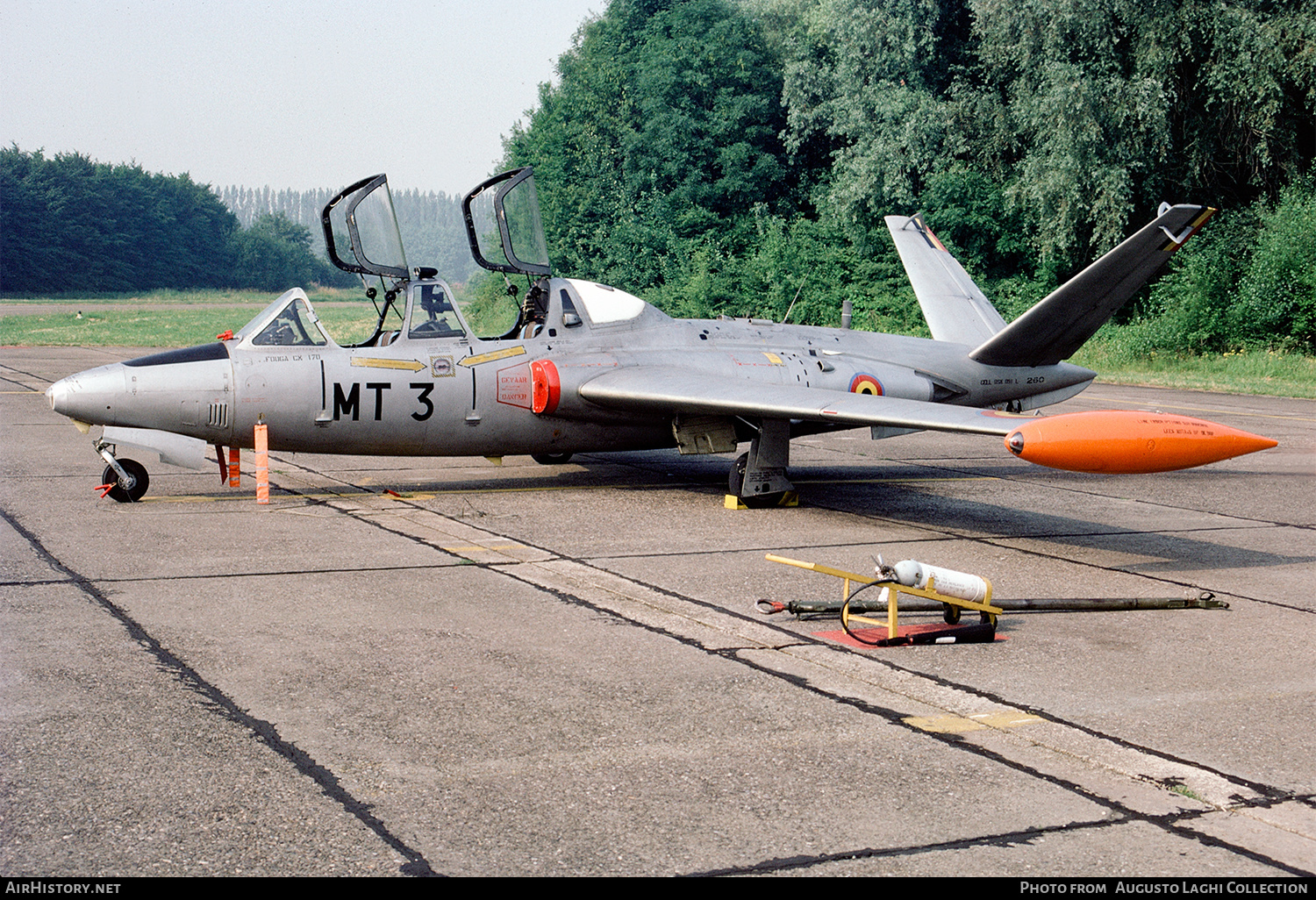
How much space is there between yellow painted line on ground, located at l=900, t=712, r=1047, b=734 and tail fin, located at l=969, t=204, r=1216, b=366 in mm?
6822

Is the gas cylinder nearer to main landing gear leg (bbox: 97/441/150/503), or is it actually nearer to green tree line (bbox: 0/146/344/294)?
main landing gear leg (bbox: 97/441/150/503)

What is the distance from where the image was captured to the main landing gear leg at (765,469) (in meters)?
12.7

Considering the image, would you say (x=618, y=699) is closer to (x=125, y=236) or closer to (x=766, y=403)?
(x=766, y=403)

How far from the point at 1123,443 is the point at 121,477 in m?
9.32

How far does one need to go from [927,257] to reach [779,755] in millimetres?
12607

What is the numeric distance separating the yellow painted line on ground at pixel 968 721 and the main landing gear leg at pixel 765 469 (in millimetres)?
6618

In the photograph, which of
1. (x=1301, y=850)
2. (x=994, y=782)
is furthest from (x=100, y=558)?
(x=1301, y=850)

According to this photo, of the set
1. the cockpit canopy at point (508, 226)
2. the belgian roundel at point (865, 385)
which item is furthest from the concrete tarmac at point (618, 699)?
the cockpit canopy at point (508, 226)

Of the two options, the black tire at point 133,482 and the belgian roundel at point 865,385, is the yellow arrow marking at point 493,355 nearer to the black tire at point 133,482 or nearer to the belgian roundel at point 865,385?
the black tire at point 133,482

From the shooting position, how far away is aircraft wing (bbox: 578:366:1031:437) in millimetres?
10391

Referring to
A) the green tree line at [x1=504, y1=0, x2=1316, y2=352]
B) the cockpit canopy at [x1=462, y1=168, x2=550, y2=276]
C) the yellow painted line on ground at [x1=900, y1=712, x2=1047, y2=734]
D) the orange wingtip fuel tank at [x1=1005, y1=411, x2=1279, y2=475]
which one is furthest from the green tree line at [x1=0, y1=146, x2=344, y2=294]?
the yellow painted line on ground at [x1=900, y1=712, x2=1047, y2=734]

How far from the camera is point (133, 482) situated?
1207cm

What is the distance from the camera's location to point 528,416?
13.2 m

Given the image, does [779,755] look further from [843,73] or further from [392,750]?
[843,73]
